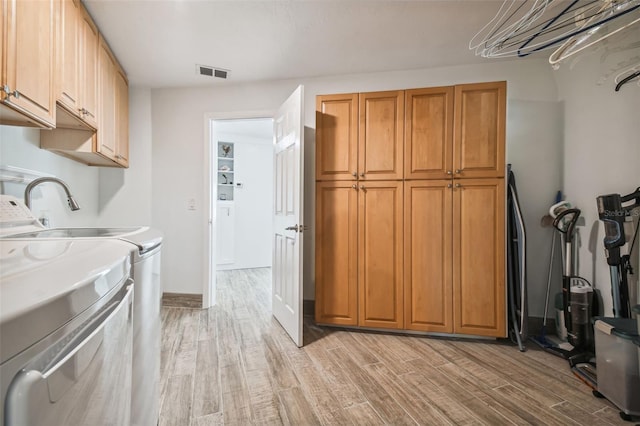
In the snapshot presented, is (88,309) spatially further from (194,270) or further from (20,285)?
(194,270)

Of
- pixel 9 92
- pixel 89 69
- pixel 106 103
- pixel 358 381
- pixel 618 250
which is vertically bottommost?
pixel 358 381

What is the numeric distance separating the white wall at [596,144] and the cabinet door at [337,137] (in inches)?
70.7

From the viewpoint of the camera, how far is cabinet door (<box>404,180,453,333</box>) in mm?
2242

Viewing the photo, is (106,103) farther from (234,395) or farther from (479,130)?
(479,130)

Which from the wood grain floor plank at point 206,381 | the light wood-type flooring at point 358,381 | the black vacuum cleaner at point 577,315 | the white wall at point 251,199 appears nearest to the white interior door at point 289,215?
the light wood-type flooring at point 358,381

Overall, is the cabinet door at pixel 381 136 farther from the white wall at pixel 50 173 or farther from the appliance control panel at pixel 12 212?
the white wall at pixel 50 173

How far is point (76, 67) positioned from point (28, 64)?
55 centimetres

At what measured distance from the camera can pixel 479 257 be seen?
2191 mm

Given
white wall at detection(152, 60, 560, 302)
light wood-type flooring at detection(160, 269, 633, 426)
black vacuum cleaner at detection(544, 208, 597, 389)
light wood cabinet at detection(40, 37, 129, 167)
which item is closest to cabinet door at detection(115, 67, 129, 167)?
light wood cabinet at detection(40, 37, 129, 167)

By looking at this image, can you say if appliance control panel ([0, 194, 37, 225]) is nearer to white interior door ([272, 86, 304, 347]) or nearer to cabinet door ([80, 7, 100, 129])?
cabinet door ([80, 7, 100, 129])

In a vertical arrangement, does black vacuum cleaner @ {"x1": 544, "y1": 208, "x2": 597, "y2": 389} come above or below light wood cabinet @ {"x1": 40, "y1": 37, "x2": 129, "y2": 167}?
below

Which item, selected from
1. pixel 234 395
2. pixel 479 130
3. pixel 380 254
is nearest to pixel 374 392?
pixel 234 395

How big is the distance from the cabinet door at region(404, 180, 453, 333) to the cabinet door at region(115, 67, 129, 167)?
2724mm

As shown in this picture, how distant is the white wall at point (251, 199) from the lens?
16.3ft
